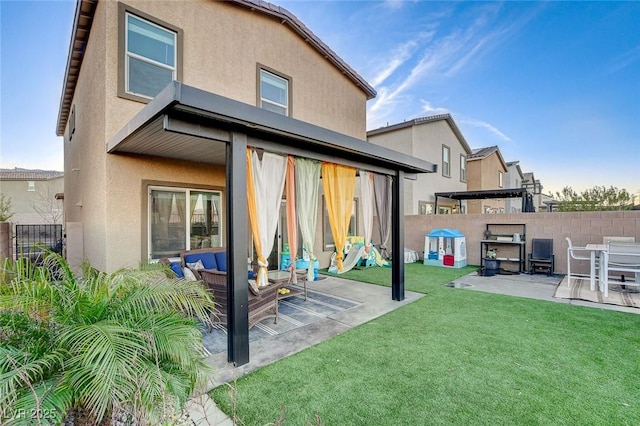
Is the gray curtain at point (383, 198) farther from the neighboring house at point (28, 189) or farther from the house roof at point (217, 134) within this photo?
the neighboring house at point (28, 189)

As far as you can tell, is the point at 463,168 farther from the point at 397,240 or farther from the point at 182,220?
the point at 182,220

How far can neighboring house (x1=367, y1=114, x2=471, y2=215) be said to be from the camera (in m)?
13.9

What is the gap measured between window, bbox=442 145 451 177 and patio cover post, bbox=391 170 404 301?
11.2 m

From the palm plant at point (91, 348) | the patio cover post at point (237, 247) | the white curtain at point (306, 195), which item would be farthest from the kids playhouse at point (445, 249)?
the palm plant at point (91, 348)

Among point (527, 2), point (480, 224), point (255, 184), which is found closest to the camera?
point (255, 184)

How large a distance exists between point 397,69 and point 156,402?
14360mm

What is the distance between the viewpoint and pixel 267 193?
14.3 feet

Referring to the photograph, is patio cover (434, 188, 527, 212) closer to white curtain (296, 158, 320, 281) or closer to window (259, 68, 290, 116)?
window (259, 68, 290, 116)

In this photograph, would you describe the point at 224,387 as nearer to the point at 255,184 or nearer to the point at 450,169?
the point at 255,184

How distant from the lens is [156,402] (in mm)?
1943

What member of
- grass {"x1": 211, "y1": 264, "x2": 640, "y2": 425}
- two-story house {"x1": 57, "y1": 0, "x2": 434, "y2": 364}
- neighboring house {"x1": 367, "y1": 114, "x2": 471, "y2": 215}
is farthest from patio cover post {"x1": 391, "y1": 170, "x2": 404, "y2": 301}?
neighboring house {"x1": 367, "y1": 114, "x2": 471, "y2": 215}

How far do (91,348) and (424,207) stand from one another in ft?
47.3

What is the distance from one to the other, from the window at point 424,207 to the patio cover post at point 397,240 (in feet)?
27.4

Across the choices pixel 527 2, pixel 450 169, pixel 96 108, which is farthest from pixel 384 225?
pixel 450 169
